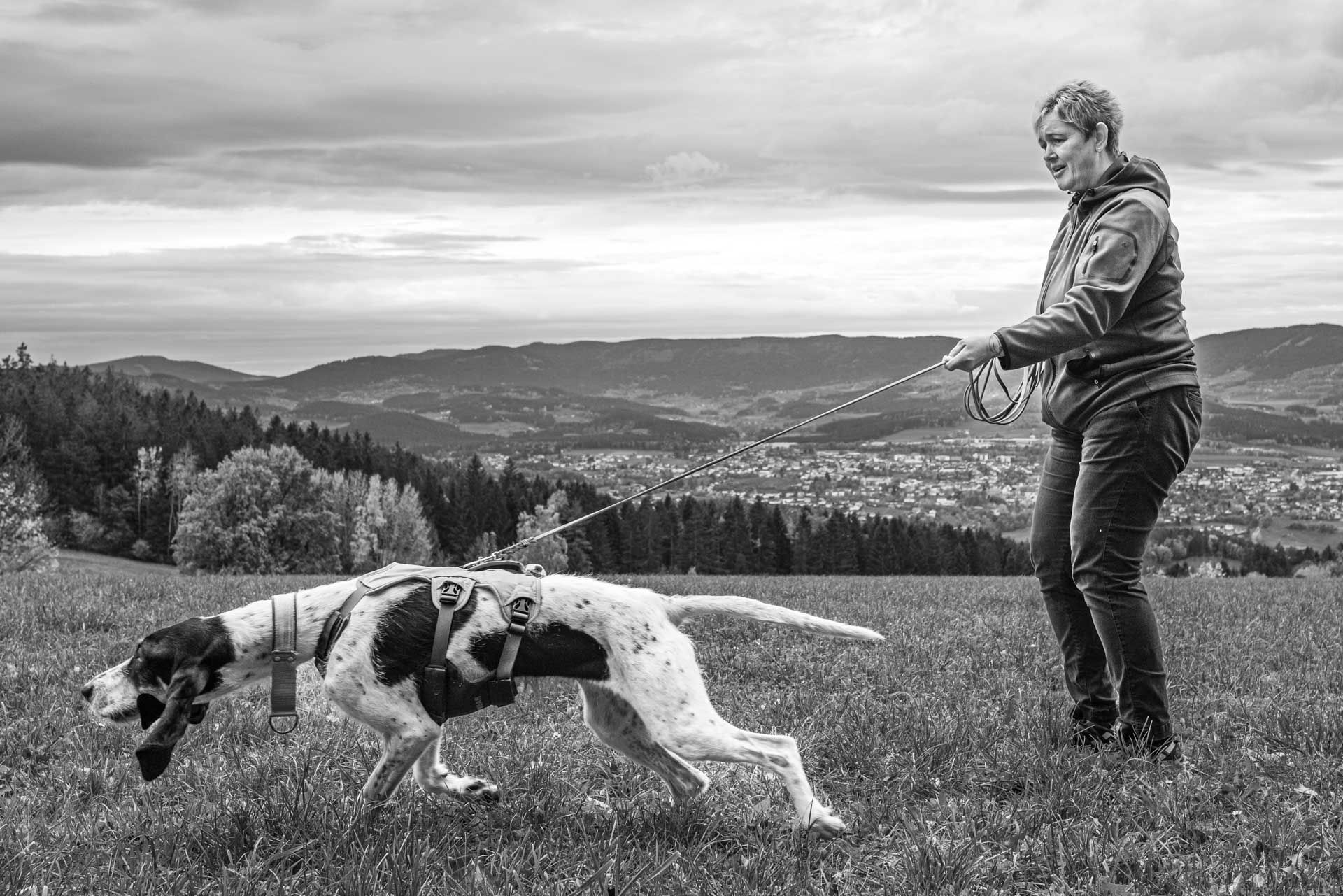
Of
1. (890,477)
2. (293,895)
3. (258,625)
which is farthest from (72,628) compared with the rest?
(890,477)

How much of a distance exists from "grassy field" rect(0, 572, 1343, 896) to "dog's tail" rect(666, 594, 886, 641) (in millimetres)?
847

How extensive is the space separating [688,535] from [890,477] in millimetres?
64106

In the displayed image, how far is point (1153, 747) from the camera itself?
569cm

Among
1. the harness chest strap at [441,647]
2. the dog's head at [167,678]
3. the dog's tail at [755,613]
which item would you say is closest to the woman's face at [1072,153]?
the dog's tail at [755,613]

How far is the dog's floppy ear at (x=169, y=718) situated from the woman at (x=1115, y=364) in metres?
3.83

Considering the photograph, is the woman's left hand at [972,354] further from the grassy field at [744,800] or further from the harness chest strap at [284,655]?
the harness chest strap at [284,655]

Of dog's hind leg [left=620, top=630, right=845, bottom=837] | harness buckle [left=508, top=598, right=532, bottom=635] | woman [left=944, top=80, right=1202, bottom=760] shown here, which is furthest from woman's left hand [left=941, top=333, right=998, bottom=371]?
harness buckle [left=508, top=598, right=532, bottom=635]

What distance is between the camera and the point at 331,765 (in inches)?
220

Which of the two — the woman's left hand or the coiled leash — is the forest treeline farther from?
the woman's left hand

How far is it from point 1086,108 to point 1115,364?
4.34ft

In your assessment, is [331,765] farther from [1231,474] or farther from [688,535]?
[1231,474]

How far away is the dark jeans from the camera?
5.43m

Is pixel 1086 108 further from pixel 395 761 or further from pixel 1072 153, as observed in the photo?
pixel 395 761

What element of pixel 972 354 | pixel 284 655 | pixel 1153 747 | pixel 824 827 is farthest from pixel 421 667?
pixel 1153 747
